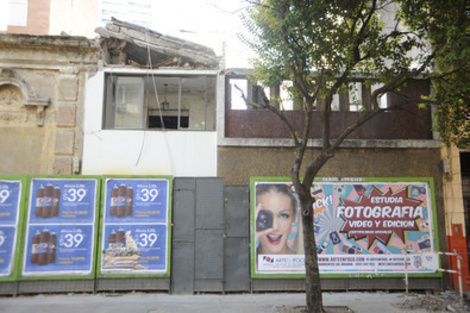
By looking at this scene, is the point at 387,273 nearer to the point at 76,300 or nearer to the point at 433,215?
the point at 433,215

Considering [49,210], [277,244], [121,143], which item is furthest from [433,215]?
[49,210]

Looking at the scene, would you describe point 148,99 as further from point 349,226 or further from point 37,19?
point 37,19

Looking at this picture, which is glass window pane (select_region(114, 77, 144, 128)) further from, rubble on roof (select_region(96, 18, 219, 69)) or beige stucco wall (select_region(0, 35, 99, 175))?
beige stucco wall (select_region(0, 35, 99, 175))

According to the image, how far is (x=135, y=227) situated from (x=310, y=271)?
4.89 metres

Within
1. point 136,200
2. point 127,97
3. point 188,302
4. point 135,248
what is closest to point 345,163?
point 188,302

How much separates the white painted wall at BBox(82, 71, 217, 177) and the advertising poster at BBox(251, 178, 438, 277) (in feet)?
5.87

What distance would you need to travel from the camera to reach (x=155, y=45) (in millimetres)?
10914

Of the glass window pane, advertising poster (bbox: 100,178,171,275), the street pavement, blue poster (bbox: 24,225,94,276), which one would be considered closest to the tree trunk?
the street pavement

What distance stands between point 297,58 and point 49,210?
25.0 ft

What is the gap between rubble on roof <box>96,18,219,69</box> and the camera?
428 inches

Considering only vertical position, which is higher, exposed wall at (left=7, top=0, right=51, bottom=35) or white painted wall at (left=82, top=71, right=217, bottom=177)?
exposed wall at (left=7, top=0, right=51, bottom=35)

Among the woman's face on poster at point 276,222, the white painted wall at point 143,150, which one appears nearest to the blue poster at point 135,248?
the white painted wall at point 143,150

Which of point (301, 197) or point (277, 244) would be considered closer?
point (301, 197)

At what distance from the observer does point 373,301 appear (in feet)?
29.1
